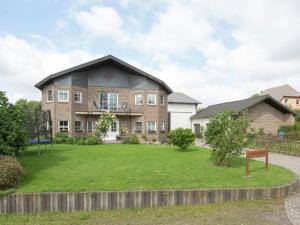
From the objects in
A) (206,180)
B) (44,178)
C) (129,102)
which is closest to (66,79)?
(129,102)

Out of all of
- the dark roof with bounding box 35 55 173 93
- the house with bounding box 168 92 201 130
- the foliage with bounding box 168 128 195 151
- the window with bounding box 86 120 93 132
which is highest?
the dark roof with bounding box 35 55 173 93

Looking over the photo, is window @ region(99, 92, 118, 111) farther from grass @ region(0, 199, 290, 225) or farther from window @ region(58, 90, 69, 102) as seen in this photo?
grass @ region(0, 199, 290, 225)

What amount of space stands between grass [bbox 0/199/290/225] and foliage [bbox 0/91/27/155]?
10.8 ft

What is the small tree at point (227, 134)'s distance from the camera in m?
10.1

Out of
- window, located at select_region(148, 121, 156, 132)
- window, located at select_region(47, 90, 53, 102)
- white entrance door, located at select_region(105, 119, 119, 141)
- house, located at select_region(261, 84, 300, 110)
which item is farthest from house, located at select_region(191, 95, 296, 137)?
house, located at select_region(261, 84, 300, 110)

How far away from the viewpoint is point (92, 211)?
251 inches

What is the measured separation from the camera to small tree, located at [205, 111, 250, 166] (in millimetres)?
10102

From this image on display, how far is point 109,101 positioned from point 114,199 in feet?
66.6

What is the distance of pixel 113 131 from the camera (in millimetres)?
26766

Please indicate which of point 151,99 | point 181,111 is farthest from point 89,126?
point 181,111

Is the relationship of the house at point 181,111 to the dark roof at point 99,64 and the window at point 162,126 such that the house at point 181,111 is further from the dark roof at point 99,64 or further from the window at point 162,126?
the dark roof at point 99,64

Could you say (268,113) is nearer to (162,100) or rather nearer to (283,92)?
(162,100)

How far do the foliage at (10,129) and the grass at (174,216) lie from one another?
3279 mm

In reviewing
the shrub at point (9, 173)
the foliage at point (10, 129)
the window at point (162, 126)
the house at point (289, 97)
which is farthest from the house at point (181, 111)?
the shrub at point (9, 173)
